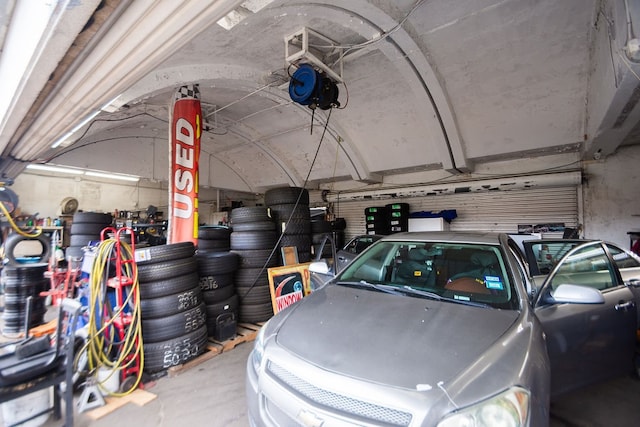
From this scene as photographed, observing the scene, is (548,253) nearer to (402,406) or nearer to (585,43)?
(402,406)

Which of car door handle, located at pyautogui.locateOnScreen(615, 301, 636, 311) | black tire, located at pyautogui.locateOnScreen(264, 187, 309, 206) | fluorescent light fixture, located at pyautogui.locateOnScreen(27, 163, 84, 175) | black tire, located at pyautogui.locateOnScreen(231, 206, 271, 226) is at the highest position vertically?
fluorescent light fixture, located at pyautogui.locateOnScreen(27, 163, 84, 175)

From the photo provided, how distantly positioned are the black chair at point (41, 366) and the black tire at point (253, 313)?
2.24 metres

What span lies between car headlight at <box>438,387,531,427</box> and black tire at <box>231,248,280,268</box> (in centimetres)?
360

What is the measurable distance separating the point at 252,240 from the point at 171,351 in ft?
6.19

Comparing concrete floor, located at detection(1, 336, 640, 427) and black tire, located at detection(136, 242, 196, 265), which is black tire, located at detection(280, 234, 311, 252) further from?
concrete floor, located at detection(1, 336, 640, 427)

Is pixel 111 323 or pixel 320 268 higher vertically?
pixel 320 268

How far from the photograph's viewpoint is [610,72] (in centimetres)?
326

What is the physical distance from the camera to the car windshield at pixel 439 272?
1791 millimetres

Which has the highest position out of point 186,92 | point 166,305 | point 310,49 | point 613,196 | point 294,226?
point 310,49

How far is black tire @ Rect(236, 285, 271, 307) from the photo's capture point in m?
4.20

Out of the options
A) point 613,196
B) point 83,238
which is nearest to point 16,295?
point 83,238

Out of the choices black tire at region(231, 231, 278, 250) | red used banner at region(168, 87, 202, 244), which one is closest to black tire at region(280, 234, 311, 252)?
black tire at region(231, 231, 278, 250)

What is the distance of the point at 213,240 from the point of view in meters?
5.13

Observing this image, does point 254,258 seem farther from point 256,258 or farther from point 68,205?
point 68,205
